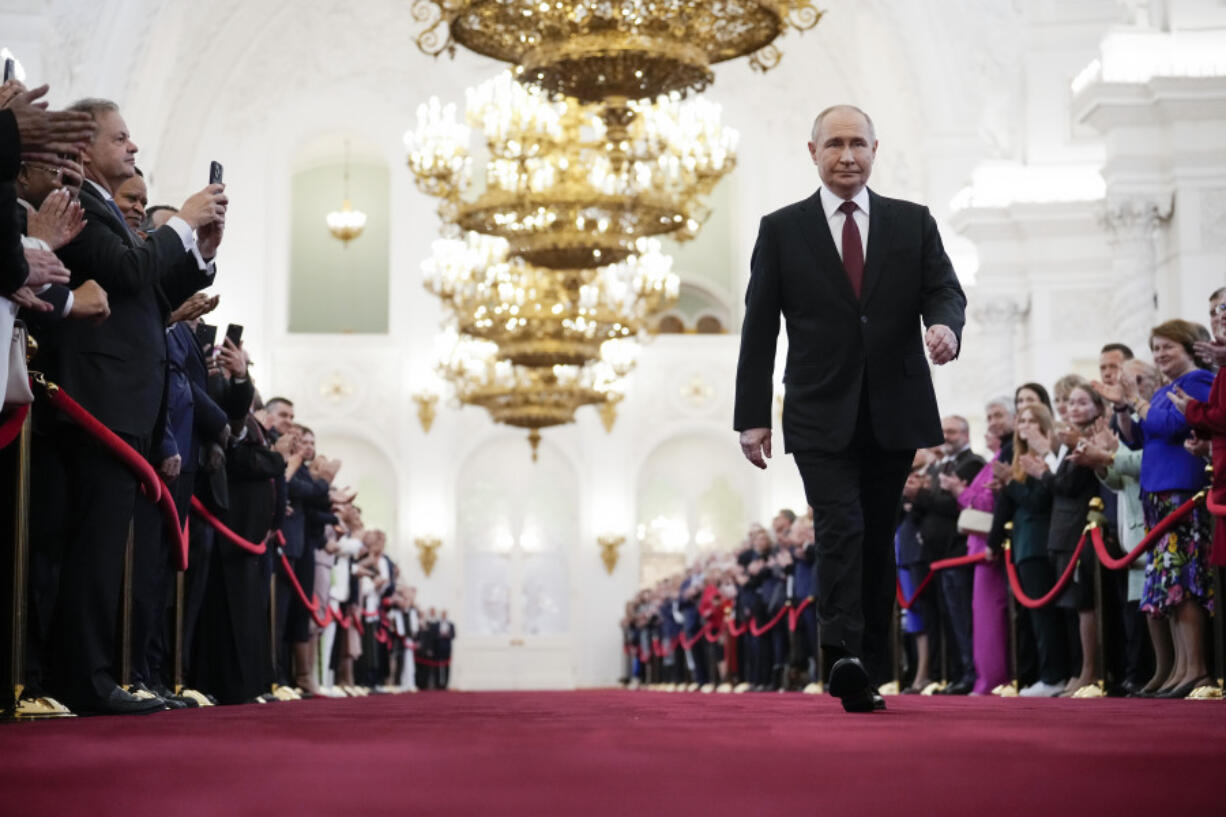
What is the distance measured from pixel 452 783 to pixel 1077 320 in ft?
55.5

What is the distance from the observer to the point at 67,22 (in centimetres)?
1858

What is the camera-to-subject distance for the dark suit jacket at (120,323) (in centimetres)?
511

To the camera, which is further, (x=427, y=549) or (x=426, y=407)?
(x=426, y=407)

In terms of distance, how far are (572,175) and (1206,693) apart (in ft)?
33.5

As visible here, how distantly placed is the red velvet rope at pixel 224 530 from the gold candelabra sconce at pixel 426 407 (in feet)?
69.1

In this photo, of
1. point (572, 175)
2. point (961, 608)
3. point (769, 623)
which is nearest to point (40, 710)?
point (961, 608)

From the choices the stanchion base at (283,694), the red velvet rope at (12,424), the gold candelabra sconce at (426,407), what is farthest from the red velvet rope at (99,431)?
the gold candelabra sconce at (426,407)

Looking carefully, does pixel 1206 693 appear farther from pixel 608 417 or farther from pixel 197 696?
pixel 608 417

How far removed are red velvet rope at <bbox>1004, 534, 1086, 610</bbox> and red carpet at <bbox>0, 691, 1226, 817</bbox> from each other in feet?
16.7

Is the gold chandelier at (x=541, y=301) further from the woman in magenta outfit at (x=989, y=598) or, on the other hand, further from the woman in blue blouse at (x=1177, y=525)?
the woman in blue blouse at (x=1177, y=525)

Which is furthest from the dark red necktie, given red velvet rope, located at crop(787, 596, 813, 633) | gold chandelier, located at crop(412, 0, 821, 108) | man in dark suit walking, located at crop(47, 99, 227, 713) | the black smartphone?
red velvet rope, located at crop(787, 596, 813, 633)

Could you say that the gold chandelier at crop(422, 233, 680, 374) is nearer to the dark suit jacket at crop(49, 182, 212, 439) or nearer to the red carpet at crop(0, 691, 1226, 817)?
the dark suit jacket at crop(49, 182, 212, 439)

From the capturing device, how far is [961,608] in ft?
35.0

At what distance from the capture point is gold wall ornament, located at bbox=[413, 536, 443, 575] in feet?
95.6
